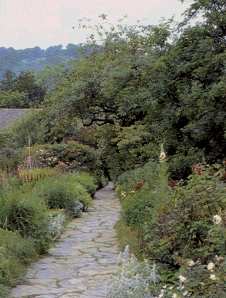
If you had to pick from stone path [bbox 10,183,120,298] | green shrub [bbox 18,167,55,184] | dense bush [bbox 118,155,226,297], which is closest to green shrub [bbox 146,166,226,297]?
dense bush [bbox 118,155,226,297]

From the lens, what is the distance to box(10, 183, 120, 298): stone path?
438 centimetres

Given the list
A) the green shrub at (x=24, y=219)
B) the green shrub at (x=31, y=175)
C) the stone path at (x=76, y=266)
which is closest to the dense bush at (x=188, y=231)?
the stone path at (x=76, y=266)

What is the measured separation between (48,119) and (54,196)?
9748 mm

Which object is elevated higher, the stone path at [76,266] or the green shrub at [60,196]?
the green shrub at [60,196]

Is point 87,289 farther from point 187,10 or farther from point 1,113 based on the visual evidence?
point 1,113

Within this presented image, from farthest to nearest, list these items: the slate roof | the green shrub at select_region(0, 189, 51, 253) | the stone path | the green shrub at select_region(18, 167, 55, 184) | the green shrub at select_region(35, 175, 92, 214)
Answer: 1. the slate roof
2. the green shrub at select_region(18, 167, 55, 184)
3. the green shrub at select_region(35, 175, 92, 214)
4. the green shrub at select_region(0, 189, 51, 253)
5. the stone path

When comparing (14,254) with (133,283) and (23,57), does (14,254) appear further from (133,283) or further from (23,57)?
(23,57)

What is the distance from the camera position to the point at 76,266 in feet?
17.9

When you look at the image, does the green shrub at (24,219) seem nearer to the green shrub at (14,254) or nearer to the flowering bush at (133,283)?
the green shrub at (14,254)

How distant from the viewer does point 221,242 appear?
3.05 m

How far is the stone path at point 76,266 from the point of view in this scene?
173 inches

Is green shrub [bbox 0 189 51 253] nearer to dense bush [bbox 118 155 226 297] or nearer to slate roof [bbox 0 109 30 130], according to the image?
dense bush [bbox 118 155 226 297]

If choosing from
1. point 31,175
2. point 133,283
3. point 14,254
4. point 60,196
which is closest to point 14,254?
point 14,254

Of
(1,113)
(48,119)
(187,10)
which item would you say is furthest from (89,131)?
(1,113)
